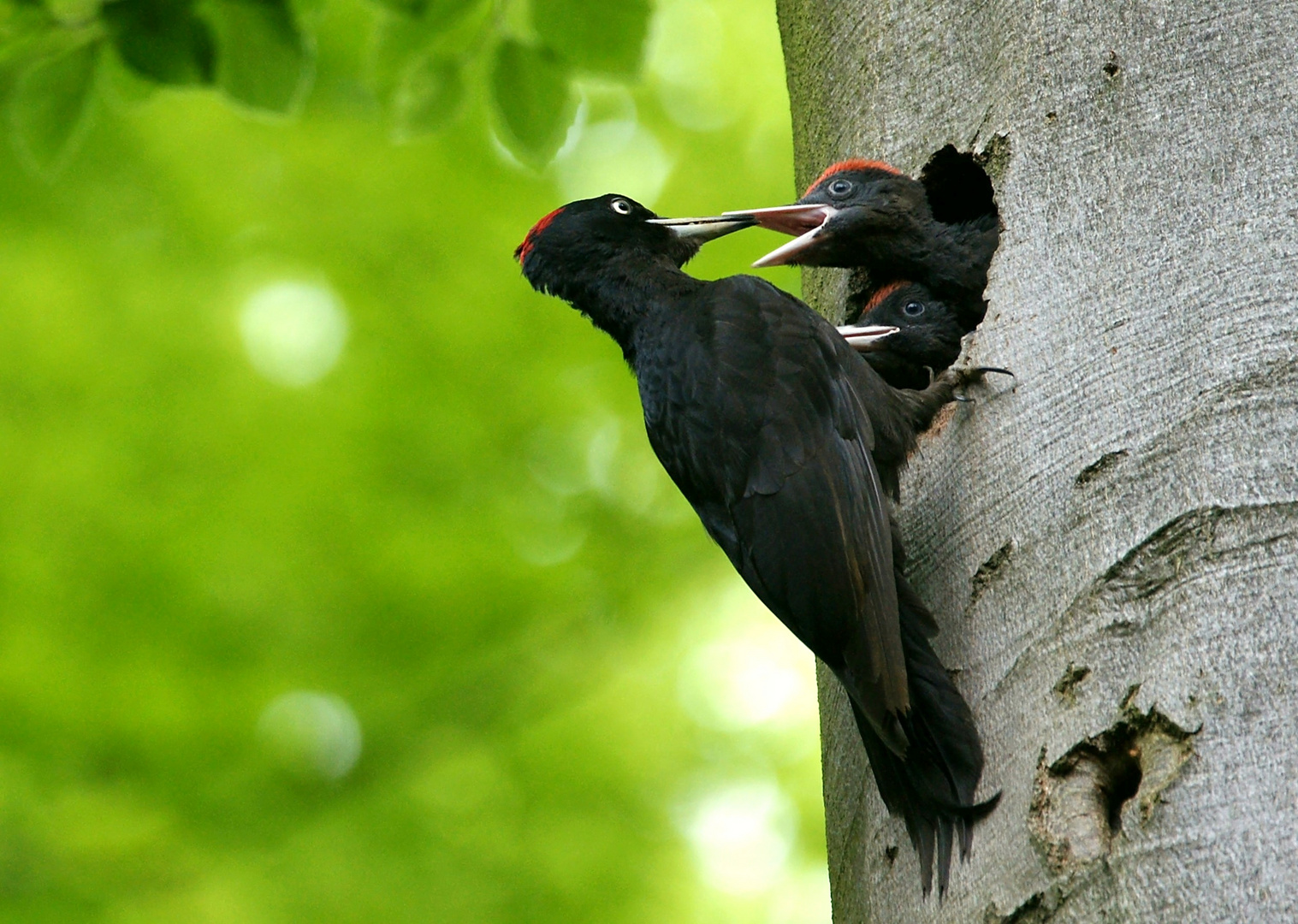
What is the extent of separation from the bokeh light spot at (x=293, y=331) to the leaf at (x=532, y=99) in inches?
110

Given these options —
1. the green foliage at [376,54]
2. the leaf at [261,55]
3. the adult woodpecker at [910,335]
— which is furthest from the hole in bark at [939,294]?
the leaf at [261,55]

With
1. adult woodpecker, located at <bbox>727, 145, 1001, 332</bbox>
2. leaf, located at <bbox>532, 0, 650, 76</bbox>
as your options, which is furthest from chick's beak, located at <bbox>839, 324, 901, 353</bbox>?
leaf, located at <bbox>532, 0, 650, 76</bbox>

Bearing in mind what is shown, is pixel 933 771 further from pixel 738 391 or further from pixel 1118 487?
pixel 738 391

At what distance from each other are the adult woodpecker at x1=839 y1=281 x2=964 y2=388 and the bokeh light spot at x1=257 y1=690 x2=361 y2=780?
3.14 metres

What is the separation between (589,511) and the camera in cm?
634

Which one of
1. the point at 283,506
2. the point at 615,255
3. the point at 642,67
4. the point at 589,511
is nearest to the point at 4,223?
the point at 283,506

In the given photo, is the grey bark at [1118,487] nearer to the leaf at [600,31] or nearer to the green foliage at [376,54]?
the leaf at [600,31]

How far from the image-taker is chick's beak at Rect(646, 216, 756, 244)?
3.76m

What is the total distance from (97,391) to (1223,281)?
15.0 ft

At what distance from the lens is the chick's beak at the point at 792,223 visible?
3496 millimetres

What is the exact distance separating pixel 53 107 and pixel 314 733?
11.0 ft

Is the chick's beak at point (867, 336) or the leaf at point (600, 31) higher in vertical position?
the leaf at point (600, 31)

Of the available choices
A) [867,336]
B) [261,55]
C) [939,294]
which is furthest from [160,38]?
[939,294]

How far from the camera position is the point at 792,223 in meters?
3.64
